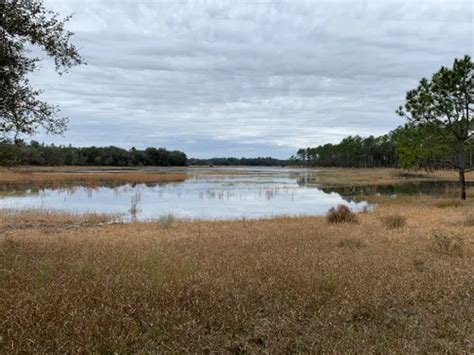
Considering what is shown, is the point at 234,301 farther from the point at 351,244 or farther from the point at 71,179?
the point at 71,179

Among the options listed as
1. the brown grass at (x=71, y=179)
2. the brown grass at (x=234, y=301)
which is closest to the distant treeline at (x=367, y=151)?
the brown grass at (x=71, y=179)

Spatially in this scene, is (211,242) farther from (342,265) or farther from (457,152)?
(457,152)

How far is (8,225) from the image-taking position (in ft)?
64.1

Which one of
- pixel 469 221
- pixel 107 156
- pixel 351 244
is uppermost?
pixel 107 156

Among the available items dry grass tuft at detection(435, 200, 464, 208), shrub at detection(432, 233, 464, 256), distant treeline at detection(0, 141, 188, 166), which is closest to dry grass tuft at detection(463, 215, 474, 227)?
shrub at detection(432, 233, 464, 256)

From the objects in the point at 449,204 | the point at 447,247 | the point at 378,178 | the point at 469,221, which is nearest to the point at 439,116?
the point at 449,204

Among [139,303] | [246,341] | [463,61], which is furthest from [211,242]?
[463,61]

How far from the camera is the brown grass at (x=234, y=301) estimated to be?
471 cm

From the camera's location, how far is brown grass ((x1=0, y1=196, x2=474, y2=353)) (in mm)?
4707

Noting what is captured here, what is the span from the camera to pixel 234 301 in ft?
19.6

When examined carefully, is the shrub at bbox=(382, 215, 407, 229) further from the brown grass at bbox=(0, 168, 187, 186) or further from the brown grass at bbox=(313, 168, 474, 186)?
the brown grass at bbox=(0, 168, 187, 186)

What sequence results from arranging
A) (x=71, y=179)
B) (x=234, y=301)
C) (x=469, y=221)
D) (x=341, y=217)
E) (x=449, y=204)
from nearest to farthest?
(x=234, y=301) → (x=469, y=221) → (x=341, y=217) → (x=449, y=204) → (x=71, y=179)

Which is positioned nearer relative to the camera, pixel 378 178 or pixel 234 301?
pixel 234 301

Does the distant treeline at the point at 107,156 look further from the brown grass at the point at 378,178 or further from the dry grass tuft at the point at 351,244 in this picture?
the dry grass tuft at the point at 351,244
